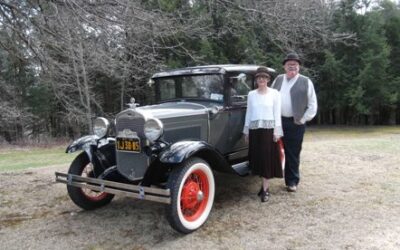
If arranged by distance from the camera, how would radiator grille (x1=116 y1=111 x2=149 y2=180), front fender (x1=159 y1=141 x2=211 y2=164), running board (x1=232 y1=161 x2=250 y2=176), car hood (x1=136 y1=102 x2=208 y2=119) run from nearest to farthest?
front fender (x1=159 y1=141 x2=211 y2=164) → radiator grille (x1=116 y1=111 x2=149 y2=180) → car hood (x1=136 y1=102 x2=208 y2=119) → running board (x1=232 y1=161 x2=250 y2=176)

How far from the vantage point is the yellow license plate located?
4.48m

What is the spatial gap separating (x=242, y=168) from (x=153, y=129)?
4.94 feet

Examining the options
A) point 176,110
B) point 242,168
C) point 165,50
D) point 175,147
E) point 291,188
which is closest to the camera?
point 175,147

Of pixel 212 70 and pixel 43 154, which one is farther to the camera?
pixel 43 154

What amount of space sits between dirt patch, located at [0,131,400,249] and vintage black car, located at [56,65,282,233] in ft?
1.06

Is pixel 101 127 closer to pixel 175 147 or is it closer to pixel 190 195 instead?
pixel 175 147

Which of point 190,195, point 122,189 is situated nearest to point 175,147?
point 190,195

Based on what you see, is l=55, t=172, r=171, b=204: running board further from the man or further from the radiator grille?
the man

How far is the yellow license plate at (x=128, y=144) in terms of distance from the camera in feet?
14.7

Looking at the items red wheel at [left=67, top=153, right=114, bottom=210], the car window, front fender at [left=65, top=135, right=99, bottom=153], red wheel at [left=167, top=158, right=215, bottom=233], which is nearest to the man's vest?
the car window

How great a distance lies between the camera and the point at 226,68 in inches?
209

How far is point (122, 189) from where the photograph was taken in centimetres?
412

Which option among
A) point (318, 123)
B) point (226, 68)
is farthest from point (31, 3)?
point (318, 123)

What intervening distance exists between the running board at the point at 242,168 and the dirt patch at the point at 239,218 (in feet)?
1.08
